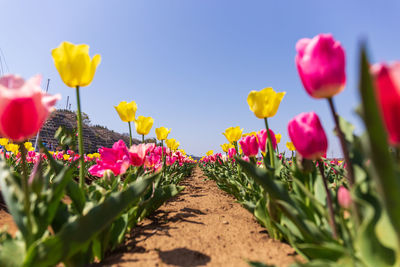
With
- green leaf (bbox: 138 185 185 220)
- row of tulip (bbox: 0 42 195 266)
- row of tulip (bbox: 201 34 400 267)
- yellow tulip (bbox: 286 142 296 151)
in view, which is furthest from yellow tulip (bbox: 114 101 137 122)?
yellow tulip (bbox: 286 142 296 151)

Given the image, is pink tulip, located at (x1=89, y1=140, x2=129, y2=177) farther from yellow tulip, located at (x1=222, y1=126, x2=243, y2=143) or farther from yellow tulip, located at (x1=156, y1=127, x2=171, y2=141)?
yellow tulip, located at (x1=222, y1=126, x2=243, y2=143)

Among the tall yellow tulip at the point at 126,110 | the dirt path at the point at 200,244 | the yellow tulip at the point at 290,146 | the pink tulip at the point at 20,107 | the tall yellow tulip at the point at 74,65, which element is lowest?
the dirt path at the point at 200,244

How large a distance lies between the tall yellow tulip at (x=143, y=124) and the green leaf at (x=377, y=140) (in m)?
2.67

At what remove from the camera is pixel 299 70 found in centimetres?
107

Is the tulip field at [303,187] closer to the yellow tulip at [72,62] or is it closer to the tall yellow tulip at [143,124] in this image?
the yellow tulip at [72,62]

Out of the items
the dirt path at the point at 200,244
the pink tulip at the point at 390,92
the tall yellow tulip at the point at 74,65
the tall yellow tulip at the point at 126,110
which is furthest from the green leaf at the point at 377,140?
the tall yellow tulip at the point at 126,110

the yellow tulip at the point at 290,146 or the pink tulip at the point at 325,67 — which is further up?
the pink tulip at the point at 325,67

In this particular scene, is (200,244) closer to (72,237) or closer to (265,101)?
(72,237)

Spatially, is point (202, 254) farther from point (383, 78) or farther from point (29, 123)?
point (383, 78)

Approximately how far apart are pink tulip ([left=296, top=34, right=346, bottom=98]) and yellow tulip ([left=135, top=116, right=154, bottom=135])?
2.29 meters

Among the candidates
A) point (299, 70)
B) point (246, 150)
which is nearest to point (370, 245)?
point (299, 70)

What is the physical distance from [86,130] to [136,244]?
30.6 meters

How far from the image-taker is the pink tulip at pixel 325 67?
95 centimetres

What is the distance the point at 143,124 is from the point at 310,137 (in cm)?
224
